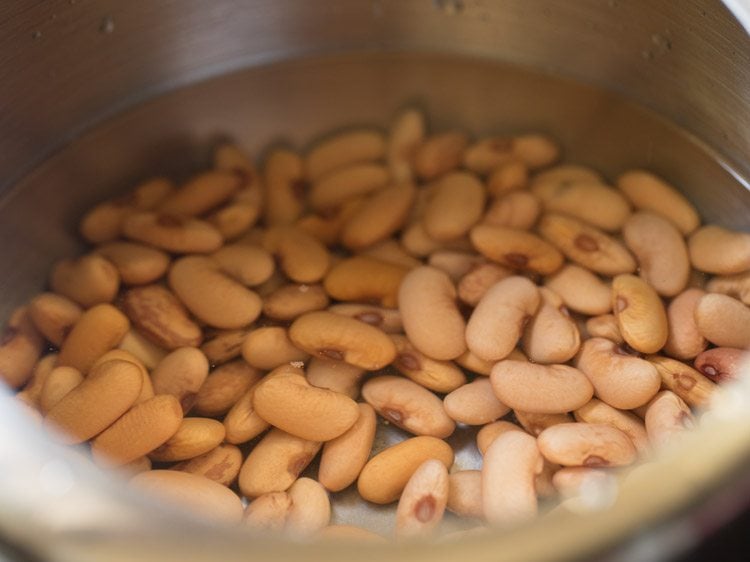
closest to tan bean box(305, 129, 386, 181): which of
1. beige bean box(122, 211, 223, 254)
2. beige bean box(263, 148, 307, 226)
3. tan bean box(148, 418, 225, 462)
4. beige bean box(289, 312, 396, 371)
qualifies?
beige bean box(263, 148, 307, 226)

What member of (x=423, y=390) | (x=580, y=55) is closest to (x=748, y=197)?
(x=580, y=55)

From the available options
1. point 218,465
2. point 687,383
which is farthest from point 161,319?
point 687,383

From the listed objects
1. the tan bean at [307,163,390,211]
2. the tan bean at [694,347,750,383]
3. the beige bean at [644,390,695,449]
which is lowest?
the beige bean at [644,390,695,449]

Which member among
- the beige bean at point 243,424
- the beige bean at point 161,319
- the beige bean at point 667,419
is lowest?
the beige bean at point 667,419

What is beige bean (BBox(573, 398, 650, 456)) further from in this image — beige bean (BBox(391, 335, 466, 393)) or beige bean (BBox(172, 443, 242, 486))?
beige bean (BBox(172, 443, 242, 486))

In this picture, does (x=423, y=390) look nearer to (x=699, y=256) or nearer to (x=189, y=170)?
(x=699, y=256)

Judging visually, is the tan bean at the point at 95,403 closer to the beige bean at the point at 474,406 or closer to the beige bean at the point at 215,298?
the beige bean at the point at 215,298

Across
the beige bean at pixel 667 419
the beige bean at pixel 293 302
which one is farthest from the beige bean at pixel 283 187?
the beige bean at pixel 667 419
